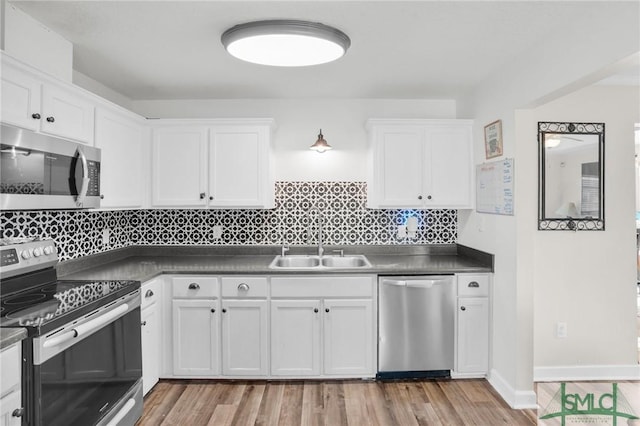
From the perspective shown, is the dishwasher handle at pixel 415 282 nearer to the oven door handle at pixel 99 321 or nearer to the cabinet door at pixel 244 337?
the cabinet door at pixel 244 337

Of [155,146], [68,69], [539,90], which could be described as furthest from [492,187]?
[68,69]

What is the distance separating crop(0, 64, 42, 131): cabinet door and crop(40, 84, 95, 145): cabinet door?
0.05 m

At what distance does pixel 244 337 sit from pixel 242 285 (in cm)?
39

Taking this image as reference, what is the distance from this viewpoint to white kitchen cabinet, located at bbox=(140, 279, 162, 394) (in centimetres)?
260

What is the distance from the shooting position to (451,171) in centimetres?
329

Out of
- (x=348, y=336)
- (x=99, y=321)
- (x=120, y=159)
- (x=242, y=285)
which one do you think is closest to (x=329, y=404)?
(x=348, y=336)

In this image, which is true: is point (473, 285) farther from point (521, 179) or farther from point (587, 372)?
point (587, 372)

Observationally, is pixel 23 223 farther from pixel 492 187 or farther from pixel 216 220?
pixel 492 187

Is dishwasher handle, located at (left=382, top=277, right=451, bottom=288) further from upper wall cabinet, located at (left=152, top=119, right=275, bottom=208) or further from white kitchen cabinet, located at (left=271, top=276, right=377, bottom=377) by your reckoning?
upper wall cabinet, located at (left=152, top=119, right=275, bottom=208)

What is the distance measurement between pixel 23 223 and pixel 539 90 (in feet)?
10.4

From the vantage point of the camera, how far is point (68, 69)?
2307 mm

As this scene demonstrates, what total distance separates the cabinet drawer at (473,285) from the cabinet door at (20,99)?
2.82 meters

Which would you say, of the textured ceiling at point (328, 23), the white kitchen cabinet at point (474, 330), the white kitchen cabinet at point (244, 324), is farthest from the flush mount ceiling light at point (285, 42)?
the white kitchen cabinet at point (474, 330)

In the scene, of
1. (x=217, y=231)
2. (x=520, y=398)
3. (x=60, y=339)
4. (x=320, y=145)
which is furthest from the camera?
(x=217, y=231)
